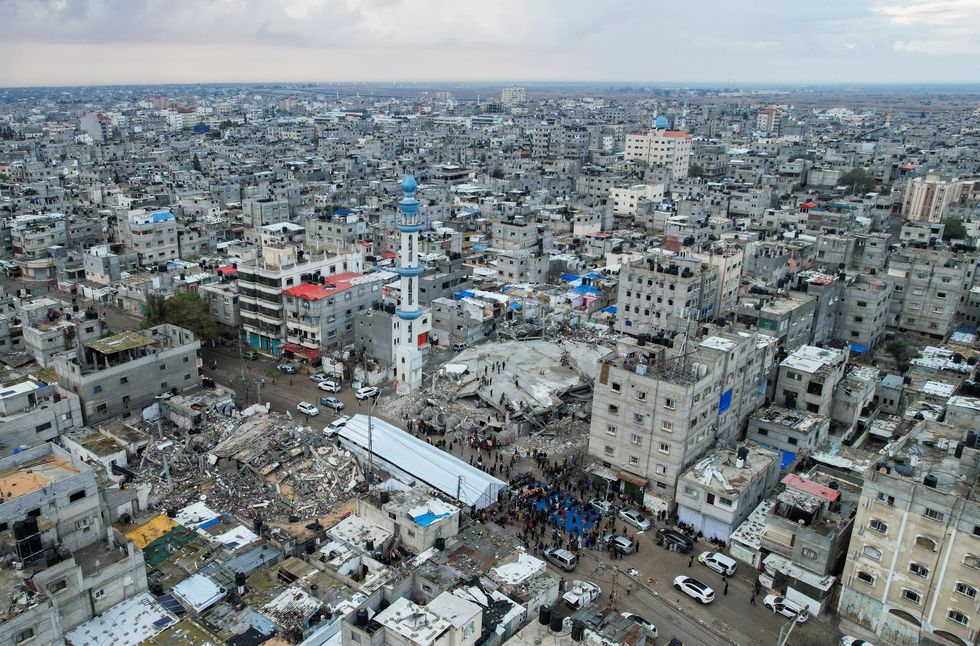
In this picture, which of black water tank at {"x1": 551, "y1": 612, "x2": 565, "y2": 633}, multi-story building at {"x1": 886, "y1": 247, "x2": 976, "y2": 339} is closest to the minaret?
black water tank at {"x1": 551, "y1": 612, "x2": 565, "y2": 633}

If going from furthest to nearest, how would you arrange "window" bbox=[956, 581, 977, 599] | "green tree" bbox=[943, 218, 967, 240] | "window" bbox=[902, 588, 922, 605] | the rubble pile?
"green tree" bbox=[943, 218, 967, 240] < the rubble pile < "window" bbox=[902, 588, 922, 605] < "window" bbox=[956, 581, 977, 599]

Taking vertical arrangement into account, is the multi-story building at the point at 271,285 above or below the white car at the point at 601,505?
above

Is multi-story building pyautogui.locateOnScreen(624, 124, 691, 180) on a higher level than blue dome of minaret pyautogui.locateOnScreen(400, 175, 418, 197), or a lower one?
lower

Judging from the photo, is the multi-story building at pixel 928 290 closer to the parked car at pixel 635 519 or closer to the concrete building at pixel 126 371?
the parked car at pixel 635 519

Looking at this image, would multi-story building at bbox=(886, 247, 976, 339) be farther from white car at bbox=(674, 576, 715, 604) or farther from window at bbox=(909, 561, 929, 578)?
white car at bbox=(674, 576, 715, 604)

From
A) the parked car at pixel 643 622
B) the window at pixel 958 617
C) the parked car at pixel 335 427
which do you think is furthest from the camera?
the parked car at pixel 335 427

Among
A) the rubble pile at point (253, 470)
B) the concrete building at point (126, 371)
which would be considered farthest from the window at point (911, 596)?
the concrete building at point (126, 371)
